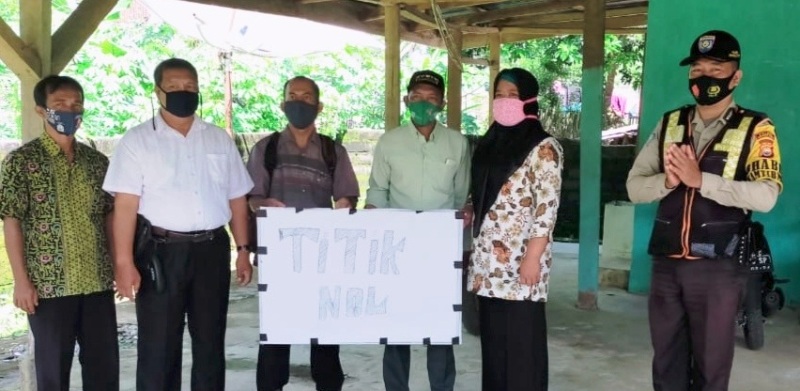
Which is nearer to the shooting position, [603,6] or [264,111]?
[603,6]

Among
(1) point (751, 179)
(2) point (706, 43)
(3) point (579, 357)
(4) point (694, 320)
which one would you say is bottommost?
(3) point (579, 357)

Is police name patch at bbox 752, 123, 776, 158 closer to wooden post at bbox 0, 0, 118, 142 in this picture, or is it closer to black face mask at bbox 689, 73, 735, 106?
black face mask at bbox 689, 73, 735, 106

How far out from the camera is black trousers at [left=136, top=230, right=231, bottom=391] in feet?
9.49

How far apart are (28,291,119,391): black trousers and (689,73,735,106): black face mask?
2420mm

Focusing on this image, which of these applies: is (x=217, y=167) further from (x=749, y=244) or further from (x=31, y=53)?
(x=749, y=244)

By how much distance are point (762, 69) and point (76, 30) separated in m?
4.36

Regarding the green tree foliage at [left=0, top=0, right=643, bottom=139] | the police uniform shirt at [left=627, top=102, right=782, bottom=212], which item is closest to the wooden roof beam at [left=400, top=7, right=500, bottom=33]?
the police uniform shirt at [left=627, top=102, right=782, bottom=212]

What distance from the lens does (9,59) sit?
130 inches

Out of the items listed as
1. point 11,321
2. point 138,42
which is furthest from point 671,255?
point 138,42

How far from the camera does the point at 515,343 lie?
2922 mm

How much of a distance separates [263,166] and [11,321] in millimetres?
3640

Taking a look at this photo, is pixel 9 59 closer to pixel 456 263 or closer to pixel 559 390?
pixel 456 263

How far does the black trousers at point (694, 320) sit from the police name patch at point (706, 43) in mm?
752

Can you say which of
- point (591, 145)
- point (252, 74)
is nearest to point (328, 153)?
point (591, 145)
